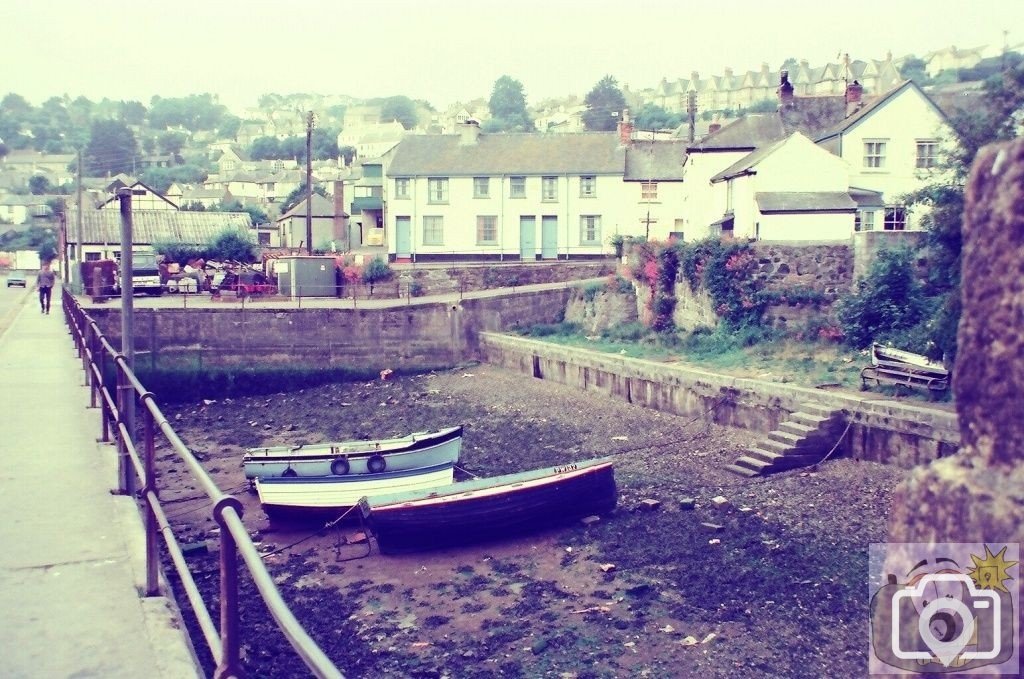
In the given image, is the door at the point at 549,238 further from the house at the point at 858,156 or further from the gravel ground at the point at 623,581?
the gravel ground at the point at 623,581

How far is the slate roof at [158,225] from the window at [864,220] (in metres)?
35.0

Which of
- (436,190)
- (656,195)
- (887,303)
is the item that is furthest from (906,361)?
(436,190)

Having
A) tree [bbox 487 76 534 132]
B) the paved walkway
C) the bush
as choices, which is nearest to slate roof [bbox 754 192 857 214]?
the bush

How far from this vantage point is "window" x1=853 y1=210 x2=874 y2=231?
2809cm

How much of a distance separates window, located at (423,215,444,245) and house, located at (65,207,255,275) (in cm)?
1359

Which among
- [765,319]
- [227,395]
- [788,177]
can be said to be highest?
[788,177]

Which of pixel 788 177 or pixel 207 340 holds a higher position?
pixel 788 177

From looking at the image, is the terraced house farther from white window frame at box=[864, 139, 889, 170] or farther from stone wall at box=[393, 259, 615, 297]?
white window frame at box=[864, 139, 889, 170]

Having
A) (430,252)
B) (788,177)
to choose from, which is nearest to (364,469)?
(788,177)

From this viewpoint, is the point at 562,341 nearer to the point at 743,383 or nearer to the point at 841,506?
the point at 743,383

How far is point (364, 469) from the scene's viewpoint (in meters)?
16.6

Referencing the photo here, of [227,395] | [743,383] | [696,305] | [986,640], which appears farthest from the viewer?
[227,395]

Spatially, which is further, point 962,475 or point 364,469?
point 364,469

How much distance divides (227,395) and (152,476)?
26.3m
